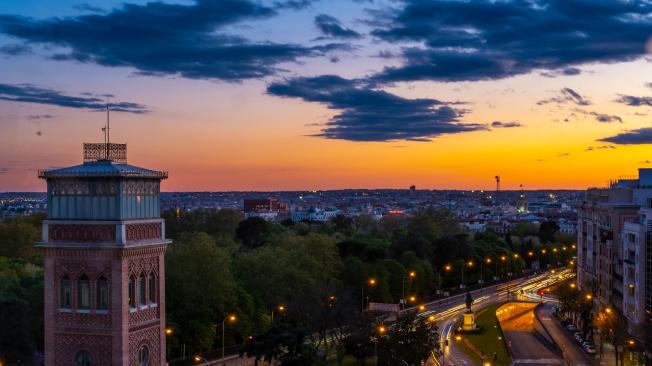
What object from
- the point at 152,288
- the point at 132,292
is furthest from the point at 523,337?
the point at 132,292

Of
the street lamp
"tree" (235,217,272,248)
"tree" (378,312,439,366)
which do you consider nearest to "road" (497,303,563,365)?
"tree" (378,312,439,366)

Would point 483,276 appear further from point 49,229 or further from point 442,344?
point 49,229

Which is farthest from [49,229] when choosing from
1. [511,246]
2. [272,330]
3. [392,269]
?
[511,246]

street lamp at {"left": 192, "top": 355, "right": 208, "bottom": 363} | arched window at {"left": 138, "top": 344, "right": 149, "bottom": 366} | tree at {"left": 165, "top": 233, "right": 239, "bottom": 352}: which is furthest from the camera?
tree at {"left": 165, "top": 233, "right": 239, "bottom": 352}

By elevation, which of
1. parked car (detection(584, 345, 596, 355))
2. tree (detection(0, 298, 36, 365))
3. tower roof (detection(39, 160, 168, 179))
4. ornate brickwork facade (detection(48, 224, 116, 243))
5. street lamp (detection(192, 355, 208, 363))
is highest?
tower roof (detection(39, 160, 168, 179))

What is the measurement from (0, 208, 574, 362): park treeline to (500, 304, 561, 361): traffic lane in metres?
13.1

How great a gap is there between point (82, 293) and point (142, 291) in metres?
2.12

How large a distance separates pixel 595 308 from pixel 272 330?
55777 millimetres

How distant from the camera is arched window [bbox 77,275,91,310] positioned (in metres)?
31.2

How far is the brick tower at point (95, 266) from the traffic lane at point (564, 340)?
43.5m

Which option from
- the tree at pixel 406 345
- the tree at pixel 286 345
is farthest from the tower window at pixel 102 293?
the tree at pixel 406 345

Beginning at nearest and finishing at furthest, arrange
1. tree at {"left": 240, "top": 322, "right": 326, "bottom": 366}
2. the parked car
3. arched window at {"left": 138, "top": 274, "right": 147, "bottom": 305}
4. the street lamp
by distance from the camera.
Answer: arched window at {"left": 138, "top": 274, "right": 147, "bottom": 305} < tree at {"left": 240, "top": 322, "right": 326, "bottom": 366} < the street lamp < the parked car

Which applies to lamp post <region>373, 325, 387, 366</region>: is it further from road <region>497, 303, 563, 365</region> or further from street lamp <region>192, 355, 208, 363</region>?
street lamp <region>192, 355, 208, 363</region>

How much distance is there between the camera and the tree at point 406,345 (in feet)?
190
